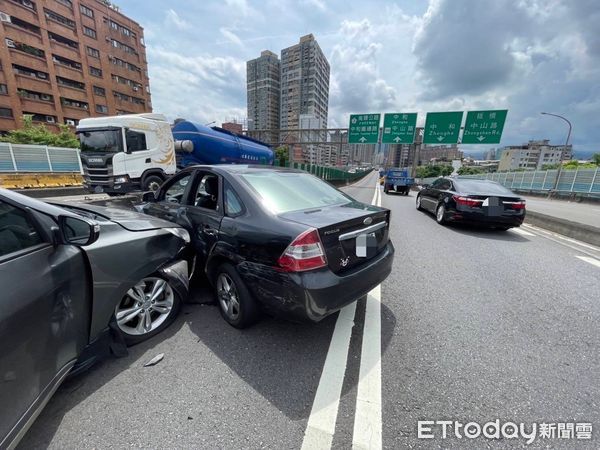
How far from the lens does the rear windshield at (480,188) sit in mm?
6432

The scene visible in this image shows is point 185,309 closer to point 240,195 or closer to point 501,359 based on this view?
point 240,195

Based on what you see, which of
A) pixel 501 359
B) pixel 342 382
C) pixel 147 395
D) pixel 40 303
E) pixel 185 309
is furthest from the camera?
pixel 185 309

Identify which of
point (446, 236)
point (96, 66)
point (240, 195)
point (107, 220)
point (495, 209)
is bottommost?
point (446, 236)

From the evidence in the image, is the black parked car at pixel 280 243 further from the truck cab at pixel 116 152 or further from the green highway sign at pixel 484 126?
the green highway sign at pixel 484 126

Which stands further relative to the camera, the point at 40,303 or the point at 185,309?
the point at 185,309

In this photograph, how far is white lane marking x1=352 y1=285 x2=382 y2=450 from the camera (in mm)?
1546

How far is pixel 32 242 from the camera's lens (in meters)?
1.59

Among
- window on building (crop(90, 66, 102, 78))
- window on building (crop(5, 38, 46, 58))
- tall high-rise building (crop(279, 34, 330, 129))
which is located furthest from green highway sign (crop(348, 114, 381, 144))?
window on building (crop(90, 66, 102, 78))

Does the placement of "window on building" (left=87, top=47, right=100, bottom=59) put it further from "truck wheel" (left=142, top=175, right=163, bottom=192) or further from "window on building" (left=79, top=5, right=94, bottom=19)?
"truck wheel" (left=142, top=175, right=163, bottom=192)

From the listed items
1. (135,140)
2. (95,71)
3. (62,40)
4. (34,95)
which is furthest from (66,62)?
(135,140)

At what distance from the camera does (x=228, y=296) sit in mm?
2648

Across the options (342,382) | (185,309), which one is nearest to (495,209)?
(342,382)

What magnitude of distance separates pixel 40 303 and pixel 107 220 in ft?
3.55

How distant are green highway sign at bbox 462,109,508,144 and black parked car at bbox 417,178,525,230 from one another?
49.3ft
